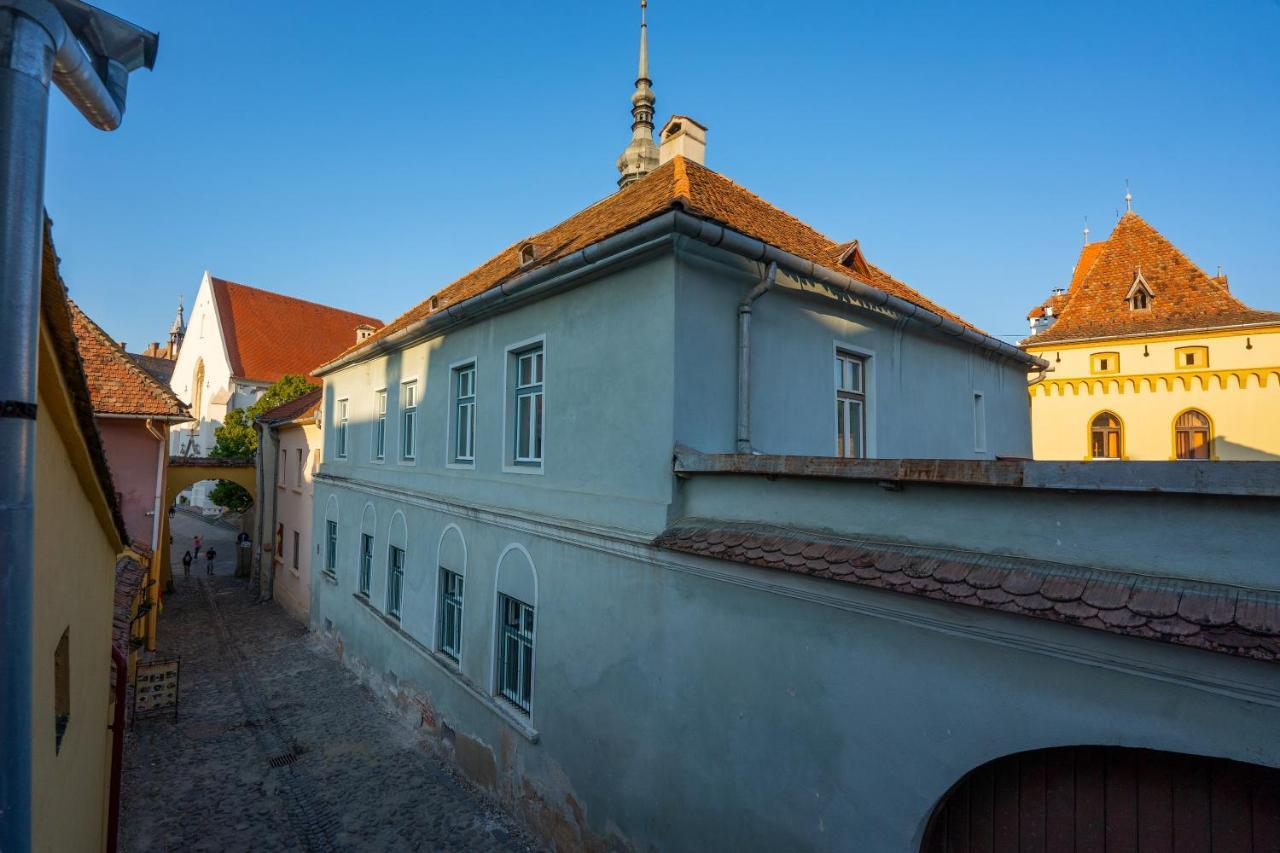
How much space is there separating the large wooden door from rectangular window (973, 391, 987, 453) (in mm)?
8809

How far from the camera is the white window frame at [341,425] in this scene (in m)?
16.4

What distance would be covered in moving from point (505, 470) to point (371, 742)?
20.2 ft

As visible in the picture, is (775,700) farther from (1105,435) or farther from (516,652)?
(1105,435)

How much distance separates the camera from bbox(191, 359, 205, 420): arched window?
140 feet

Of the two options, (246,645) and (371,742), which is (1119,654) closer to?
(371,742)

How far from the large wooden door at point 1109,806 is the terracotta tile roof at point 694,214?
4.95 metres

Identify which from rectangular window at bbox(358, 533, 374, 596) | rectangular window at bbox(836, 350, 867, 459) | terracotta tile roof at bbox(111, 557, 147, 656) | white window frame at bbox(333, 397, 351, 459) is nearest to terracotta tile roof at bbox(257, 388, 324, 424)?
white window frame at bbox(333, 397, 351, 459)

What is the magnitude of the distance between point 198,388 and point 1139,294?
53.7 meters

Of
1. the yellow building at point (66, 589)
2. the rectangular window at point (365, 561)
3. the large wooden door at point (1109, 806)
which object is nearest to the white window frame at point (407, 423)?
the rectangular window at point (365, 561)

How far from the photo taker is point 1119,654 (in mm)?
3307

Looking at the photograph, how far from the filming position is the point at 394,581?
12906mm

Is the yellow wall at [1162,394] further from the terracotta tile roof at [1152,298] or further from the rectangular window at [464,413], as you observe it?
the rectangular window at [464,413]

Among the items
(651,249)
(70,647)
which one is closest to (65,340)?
(70,647)

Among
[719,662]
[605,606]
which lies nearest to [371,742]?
Result: [605,606]
